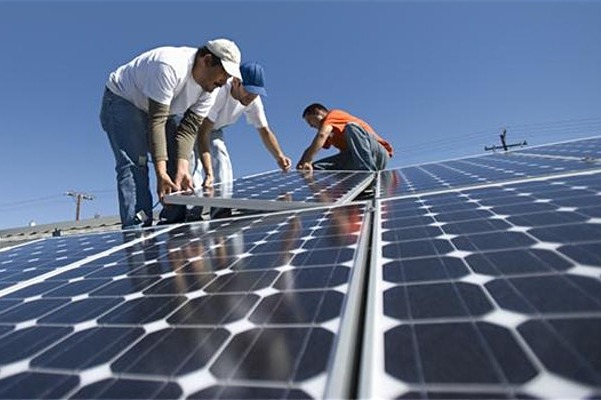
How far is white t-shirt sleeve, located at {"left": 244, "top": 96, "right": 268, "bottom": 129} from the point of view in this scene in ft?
20.8

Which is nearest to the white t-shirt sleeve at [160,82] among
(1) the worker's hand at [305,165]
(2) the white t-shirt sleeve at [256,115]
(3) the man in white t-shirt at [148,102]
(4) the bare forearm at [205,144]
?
(3) the man in white t-shirt at [148,102]

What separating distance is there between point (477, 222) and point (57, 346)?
172 centimetres

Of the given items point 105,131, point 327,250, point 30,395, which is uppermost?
point 105,131

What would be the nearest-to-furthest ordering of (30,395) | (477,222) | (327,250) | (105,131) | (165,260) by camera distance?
1. (30,395)
2. (327,250)
3. (477,222)
4. (165,260)
5. (105,131)

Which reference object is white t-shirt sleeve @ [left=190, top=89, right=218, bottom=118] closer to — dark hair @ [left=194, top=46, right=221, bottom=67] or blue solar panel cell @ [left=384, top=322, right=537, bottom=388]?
dark hair @ [left=194, top=46, right=221, bottom=67]

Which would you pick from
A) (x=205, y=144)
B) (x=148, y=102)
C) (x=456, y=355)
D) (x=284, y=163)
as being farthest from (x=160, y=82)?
(x=456, y=355)

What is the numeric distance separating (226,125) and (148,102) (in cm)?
223

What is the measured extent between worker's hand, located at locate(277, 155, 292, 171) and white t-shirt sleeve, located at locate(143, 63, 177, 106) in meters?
3.26

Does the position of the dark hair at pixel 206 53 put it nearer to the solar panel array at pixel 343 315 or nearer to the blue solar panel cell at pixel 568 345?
the solar panel array at pixel 343 315

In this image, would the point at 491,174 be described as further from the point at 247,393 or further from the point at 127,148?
the point at 127,148

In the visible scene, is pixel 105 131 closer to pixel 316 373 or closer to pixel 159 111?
pixel 159 111

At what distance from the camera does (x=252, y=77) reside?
5102mm

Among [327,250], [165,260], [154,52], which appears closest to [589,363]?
[327,250]

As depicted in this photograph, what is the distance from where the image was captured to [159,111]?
13.6ft
